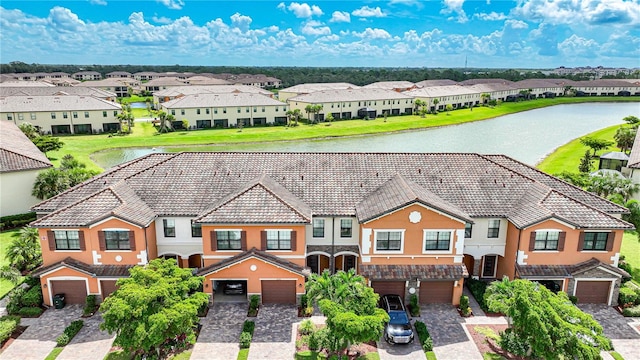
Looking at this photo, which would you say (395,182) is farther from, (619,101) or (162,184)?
(619,101)

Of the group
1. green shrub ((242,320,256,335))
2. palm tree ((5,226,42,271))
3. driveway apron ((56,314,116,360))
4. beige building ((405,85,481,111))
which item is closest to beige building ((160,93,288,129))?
beige building ((405,85,481,111))

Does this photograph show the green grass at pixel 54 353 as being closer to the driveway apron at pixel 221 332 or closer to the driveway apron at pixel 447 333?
the driveway apron at pixel 221 332

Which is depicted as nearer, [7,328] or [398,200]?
Answer: [7,328]

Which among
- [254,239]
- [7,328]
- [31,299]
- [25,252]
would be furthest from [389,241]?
[25,252]

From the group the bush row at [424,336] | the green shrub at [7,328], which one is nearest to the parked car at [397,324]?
the bush row at [424,336]

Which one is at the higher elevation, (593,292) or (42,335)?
(593,292)

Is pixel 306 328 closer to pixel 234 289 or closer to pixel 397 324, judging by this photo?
pixel 397 324
